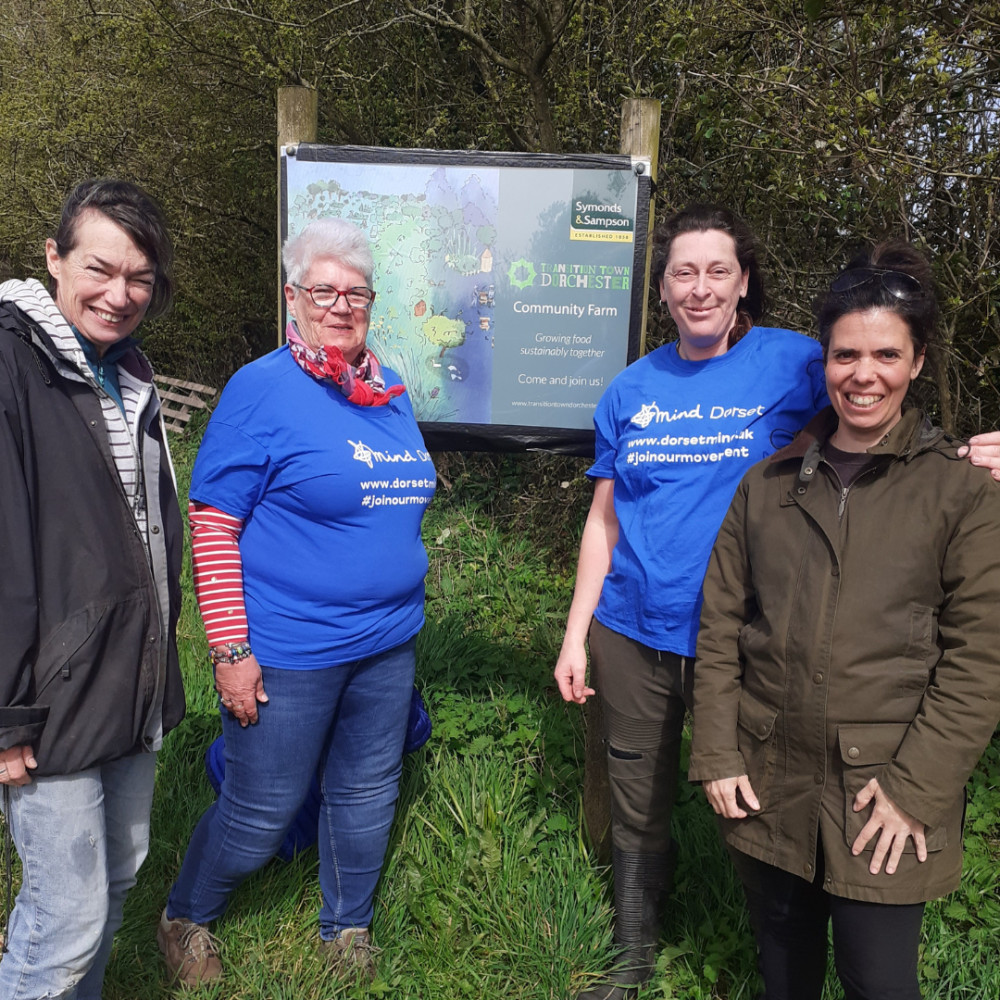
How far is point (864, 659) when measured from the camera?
177cm

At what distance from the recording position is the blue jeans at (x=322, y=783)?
2381 mm

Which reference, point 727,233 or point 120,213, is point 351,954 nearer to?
point 120,213

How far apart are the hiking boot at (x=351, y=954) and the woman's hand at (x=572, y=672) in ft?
3.34

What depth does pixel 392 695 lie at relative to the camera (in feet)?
8.36

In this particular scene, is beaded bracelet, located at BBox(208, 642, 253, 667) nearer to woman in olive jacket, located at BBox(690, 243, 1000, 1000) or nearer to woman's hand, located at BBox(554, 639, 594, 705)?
woman's hand, located at BBox(554, 639, 594, 705)

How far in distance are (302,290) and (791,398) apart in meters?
1.33

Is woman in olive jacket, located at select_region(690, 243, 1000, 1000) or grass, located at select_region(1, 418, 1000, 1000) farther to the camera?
grass, located at select_region(1, 418, 1000, 1000)

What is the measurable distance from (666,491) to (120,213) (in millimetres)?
1465

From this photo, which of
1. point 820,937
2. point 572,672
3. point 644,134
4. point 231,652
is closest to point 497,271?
point 644,134

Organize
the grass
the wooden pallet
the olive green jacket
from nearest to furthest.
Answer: the olive green jacket, the grass, the wooden pallet

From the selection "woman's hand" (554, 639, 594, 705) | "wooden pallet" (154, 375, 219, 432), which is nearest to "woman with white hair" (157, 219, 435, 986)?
"woman's hand" (554, 639, 594, 705)

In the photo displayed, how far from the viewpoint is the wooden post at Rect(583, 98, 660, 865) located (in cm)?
292

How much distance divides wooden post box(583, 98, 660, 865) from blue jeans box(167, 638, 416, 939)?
70 cm

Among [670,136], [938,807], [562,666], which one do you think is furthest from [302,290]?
[670,136]
